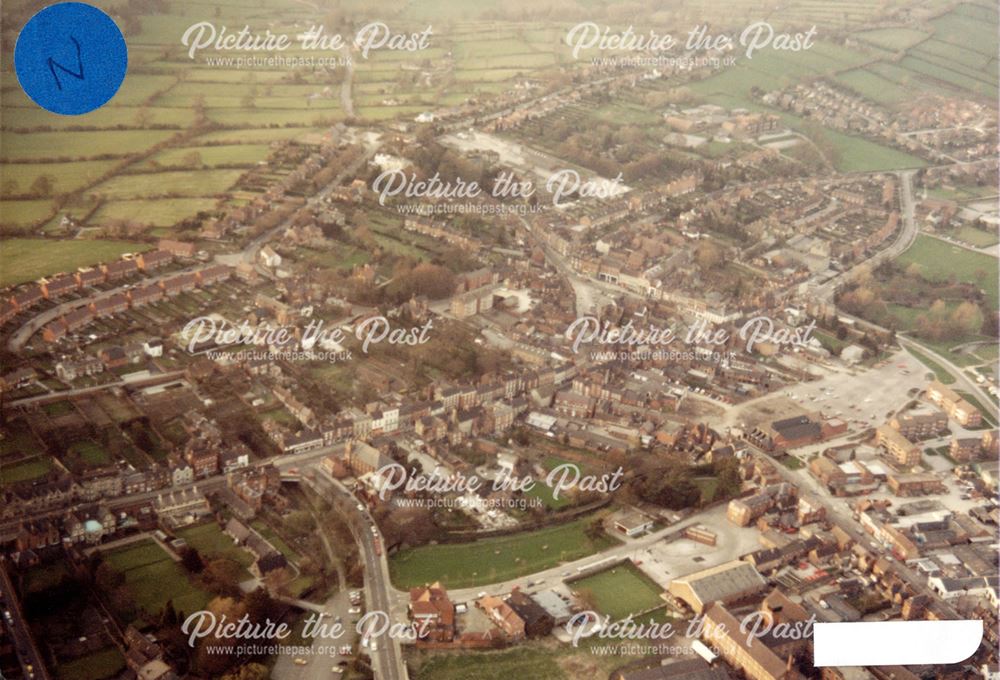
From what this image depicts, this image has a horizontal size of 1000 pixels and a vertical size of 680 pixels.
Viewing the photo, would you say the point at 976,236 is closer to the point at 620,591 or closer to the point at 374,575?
the point at 620,591

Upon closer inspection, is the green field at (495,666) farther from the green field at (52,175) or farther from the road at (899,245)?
the road at (899,245)

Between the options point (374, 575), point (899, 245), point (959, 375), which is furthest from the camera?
point (899, 245)

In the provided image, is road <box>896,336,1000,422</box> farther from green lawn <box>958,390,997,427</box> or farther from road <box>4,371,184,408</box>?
road <box>4,371,184,408</box>

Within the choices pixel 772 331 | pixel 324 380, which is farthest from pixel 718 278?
pixel 324 380

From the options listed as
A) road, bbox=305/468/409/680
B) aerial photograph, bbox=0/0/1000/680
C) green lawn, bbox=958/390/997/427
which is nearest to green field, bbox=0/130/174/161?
aerial photograph, bbox=0/0/1000/680

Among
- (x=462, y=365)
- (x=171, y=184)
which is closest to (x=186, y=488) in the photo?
(x=462, y=365)

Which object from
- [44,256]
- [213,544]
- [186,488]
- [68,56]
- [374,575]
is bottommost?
[374,575]
